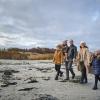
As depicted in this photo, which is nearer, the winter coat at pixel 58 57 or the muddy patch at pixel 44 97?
the muddy patch at pixel 44 97

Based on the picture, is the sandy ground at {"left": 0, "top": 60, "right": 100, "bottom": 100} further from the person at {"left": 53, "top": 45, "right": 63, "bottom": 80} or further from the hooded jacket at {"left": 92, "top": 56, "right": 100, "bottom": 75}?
the person at {"left": 53, "top": 45, "right": 63, "bottom": 80}

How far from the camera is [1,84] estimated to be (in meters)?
15.5

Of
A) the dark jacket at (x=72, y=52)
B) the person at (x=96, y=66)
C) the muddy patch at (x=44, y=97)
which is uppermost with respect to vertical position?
the dark jacket at (x=72, y=52)

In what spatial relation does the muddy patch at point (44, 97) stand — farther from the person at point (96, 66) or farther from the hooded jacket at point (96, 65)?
the hooded jacket at point (96, 65)

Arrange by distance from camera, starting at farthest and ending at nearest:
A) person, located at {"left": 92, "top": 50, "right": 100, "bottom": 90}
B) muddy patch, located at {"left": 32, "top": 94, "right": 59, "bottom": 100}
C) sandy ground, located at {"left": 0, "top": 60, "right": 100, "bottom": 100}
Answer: person, located at {"left": 92, "top": 50, "right": 100, "bottom": 90} < sandy ground, located at {"left": 0, "top": 60, "right": 100, "bottom": 100} < muddy patch, located at {"left": 32, "top": 94, "right": 59, "bottom": 100}

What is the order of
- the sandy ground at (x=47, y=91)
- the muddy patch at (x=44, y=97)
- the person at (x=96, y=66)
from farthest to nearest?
the person at (x=96, y=66) → the sandy ground at (x=47, y=91) → the muddy patch at (x=44, y=97)

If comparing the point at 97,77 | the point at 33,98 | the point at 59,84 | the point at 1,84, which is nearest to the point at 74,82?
the point at 59,84

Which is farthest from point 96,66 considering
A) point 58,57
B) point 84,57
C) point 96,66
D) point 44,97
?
point 44,97

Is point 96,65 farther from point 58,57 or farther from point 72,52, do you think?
point 58,57

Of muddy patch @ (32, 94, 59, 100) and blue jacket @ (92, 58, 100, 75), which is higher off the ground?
blue jacket @ (92, 58, 100, 75)

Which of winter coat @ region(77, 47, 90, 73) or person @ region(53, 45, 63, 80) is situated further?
person @ region(53, 45, 63, 80)

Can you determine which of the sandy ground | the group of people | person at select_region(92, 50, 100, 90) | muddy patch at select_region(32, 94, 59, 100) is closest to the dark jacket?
the group of people

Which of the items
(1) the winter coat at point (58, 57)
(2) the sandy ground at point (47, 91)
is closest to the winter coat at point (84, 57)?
(2) the sandy ground at point (47, 91)

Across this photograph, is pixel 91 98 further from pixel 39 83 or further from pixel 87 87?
pixel 39 83
